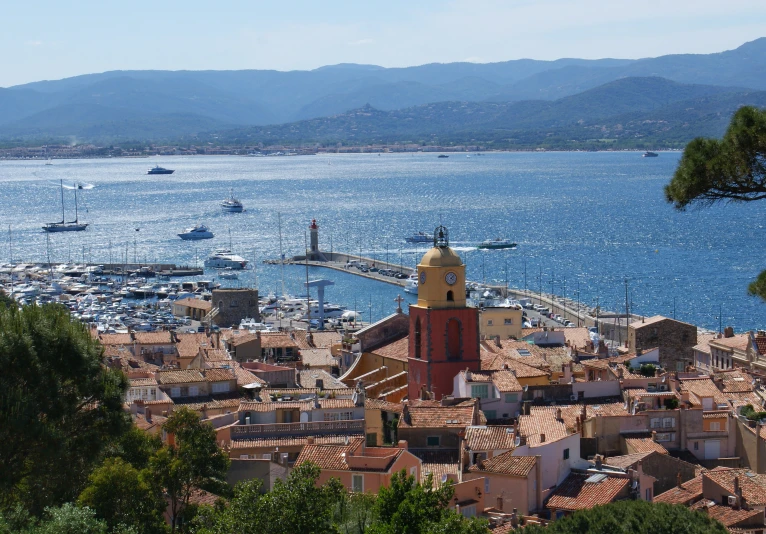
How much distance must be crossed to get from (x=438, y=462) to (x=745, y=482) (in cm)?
465

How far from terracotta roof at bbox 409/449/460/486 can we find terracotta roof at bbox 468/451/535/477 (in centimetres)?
55

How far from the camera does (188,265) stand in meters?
101

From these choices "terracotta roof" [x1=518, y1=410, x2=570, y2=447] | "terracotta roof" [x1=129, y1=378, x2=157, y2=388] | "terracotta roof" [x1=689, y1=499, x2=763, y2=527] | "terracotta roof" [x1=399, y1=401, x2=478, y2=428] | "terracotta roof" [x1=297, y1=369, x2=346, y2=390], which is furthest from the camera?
"terracotta roof" [x1=297, y1=369, x2=346, y2=390]

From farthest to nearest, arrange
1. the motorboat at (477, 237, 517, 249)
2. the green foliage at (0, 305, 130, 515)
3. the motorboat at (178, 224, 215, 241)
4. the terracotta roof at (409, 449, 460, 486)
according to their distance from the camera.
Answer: the motorboat at (178, 224, 215, 241), the motorboat at (477, 237, 517, 249), the terracotta roof at (409, 449, 460, 486), the green foliage at (0, 305, 130, 515)

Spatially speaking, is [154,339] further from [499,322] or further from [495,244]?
[495,244]

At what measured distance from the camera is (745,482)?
19844 millimetres

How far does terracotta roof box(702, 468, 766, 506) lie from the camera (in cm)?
1936

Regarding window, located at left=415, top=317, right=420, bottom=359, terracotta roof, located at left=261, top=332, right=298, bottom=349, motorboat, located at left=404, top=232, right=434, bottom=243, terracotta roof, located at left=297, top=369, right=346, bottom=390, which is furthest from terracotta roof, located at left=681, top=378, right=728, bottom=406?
motorboat, located at left=404, top=232, right=434, bottom=243

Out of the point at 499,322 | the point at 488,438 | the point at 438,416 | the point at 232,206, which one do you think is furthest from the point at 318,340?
the point at 232,206

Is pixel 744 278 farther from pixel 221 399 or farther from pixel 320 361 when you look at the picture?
pixel 221 399

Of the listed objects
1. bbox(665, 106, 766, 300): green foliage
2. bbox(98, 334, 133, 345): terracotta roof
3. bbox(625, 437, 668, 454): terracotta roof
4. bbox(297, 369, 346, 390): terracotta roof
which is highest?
bbox(665, 106, 766, 300): green foliage

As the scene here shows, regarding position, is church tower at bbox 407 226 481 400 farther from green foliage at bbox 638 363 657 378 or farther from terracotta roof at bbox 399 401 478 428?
green foliage at bbox 638 363 657 378

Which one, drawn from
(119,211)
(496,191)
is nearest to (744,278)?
(119,211)

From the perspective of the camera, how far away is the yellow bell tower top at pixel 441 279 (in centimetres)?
2592
